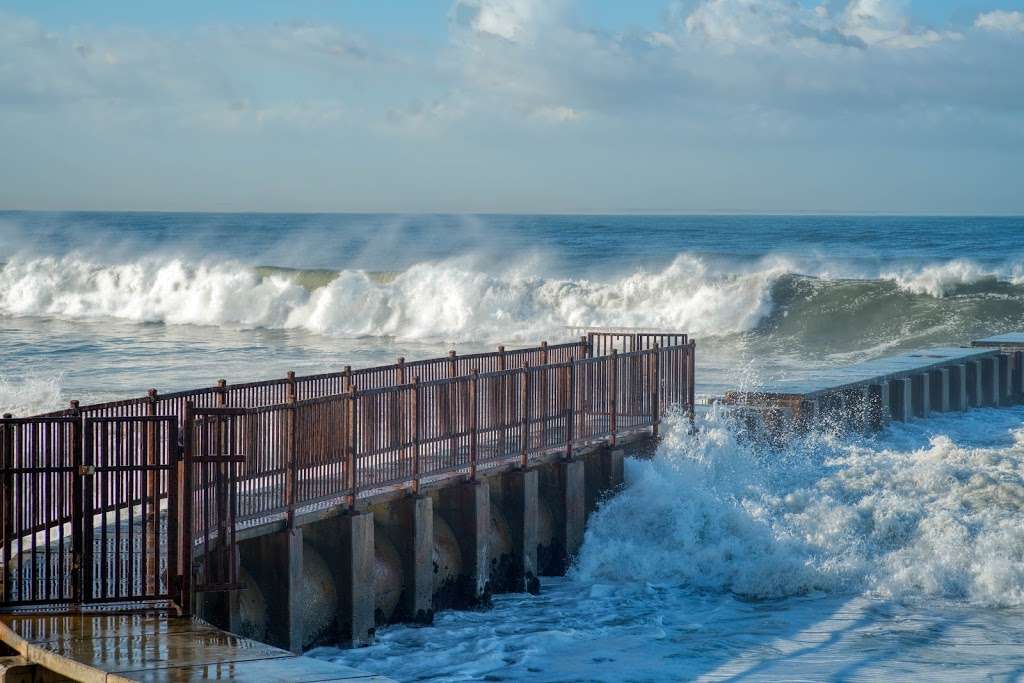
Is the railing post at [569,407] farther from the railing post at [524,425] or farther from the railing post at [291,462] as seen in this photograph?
the railing post at [291,462]

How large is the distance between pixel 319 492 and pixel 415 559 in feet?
5.12

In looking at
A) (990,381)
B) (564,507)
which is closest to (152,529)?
(564,507)

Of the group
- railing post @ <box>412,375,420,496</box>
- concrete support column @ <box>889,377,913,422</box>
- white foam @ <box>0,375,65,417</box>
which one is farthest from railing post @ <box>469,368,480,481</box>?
concrete support column @ <box>889,377,913,422</box>

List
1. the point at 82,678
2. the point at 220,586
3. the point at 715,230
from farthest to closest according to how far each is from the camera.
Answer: the point at 715,230 → the point at 220,586 → the point at 82,678

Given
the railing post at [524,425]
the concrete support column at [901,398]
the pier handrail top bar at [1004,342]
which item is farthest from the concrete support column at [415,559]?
the pier handrail top bar at [1004,342]

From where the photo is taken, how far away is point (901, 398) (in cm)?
2738

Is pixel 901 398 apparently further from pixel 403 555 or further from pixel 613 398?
pixel 403 555

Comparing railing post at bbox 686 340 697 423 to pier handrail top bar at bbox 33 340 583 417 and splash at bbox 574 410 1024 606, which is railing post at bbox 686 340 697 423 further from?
pier handrail top bar at bbox 33 340 583 417

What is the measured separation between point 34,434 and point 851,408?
55.0ft

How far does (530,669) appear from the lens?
13.4 metres

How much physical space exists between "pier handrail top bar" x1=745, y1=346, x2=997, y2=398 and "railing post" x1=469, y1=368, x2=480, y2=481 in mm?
7647

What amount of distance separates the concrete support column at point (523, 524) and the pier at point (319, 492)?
26 mm

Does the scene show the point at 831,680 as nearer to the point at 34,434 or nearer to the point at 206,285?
the point at 34,434

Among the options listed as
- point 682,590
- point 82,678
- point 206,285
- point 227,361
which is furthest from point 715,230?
point 82,678
